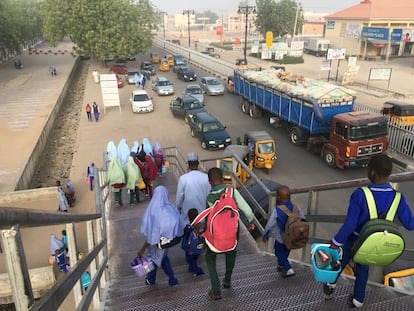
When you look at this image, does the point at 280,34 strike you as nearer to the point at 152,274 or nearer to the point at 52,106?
the point at 52,106

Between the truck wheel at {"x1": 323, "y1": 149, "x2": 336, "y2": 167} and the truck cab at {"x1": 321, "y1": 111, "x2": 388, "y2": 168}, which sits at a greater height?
the truck cab at {"x1": 321, "y1": 111, "x2": 388, "y2": 168}

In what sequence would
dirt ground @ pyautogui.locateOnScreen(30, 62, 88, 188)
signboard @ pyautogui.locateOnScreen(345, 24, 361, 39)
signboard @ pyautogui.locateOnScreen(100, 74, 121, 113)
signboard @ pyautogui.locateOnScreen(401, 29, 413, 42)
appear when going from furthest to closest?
signboard @ pyautogui.locateOnScreen(345, 24, 361, 39) < signboard @ pyautogui.locateOnScreen(401, 29, 413, 42) < signboard @ pyautogui.locateOnScreen(100, 74, 121, 113) < dirt ground @ pyautogui.locateOnScreen(30, 62, 88, 188)

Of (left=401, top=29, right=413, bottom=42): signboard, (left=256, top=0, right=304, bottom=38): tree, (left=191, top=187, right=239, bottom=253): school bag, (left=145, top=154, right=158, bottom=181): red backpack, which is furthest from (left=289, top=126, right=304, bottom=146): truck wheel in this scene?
(left=256, top=0, right=304, bottom=38): tree

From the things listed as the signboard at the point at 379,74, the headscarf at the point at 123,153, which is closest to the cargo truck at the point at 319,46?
the signboard at the point at 379,74

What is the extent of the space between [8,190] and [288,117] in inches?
533

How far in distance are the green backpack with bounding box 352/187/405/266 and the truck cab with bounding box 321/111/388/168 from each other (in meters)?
12.4

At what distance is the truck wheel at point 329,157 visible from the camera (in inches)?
611

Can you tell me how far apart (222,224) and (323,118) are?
1394cm

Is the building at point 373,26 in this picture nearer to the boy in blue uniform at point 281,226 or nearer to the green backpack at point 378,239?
the boy in blue uniform at point 281,226

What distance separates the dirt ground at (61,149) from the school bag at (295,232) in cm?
1458

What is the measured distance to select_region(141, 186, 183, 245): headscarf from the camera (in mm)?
4398

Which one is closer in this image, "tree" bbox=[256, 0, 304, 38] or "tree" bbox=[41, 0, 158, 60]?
"tree" bbox=[41, 0, 158, 60]

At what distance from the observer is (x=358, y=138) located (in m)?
14.7

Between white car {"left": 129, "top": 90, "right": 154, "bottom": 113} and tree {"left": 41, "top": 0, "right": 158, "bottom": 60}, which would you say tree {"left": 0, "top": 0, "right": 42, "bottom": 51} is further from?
white car {"left": 129, "top": 90, "right": 154, "bottom": 113}
